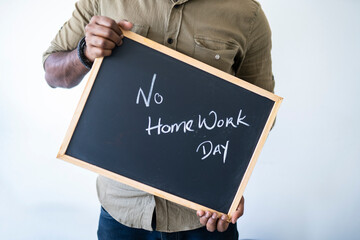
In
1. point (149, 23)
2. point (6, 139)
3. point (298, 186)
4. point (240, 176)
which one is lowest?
point (6, 139)

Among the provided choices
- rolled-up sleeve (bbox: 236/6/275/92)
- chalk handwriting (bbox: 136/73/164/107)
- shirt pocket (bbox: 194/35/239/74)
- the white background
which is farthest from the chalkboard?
the white background

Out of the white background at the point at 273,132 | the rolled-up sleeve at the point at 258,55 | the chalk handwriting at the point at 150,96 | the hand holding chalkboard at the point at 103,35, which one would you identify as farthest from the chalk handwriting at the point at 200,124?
the white background at the point at 273,132

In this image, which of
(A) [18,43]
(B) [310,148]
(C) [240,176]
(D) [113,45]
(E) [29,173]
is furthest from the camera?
(B) [310,148]

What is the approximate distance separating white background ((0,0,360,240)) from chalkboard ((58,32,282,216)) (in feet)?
2.69

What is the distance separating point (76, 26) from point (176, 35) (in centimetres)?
30

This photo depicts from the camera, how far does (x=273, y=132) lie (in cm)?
161

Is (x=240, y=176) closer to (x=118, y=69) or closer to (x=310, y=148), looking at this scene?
(x=118, y=69)

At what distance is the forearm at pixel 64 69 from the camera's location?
0.78 metres

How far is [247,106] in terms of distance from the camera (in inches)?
29.5

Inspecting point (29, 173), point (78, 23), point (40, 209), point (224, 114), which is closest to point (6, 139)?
point (29, 173)

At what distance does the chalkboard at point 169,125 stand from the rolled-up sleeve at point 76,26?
261 millimetres

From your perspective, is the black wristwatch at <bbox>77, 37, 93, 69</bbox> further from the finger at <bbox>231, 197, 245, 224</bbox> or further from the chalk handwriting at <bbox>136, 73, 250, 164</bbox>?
the finger at <bbox>231, 197, 245, 224</bbox>

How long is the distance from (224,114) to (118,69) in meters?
0.28

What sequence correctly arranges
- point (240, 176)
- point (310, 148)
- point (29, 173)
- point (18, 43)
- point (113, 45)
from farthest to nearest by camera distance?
point (310, 148)
point (29, 173)
point (18, 43)
point (240, 176)
point (113, 45)
